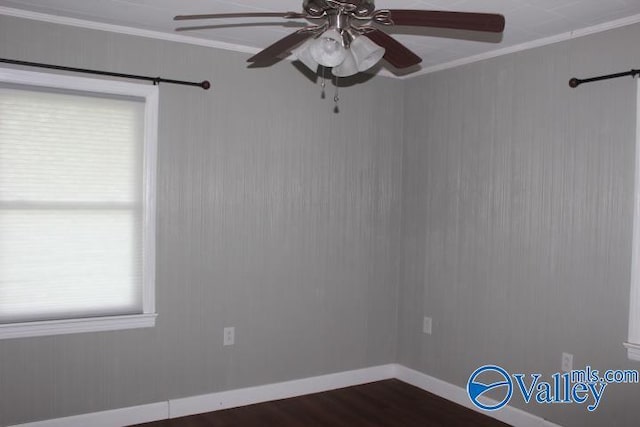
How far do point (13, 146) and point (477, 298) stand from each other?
2.98m

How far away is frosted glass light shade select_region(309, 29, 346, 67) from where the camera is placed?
1917mm

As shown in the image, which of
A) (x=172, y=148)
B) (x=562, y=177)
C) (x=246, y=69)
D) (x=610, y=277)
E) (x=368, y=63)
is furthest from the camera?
(x=246, y=69)

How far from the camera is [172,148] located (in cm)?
355

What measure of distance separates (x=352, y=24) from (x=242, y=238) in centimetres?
207

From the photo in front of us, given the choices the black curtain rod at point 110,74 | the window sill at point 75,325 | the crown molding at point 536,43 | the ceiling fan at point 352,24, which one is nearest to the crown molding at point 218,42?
the crown molding at point 536,43

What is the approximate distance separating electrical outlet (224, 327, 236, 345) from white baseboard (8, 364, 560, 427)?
0.32 metres

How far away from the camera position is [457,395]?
393cm

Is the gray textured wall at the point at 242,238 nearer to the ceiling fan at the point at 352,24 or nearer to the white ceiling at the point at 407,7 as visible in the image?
the white ceiling at the point at 407,7

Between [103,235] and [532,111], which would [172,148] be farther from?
[532,111]

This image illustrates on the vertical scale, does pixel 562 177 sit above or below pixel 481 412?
Answer: above

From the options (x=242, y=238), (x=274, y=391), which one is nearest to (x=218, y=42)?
(x=242, y=238)

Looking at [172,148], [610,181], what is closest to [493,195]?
[610,181]

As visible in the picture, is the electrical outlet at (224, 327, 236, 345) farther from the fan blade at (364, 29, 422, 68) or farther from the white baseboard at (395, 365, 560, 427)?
the fan blade at (364, 29, 422, 68)

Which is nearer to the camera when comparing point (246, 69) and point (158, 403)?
point (158, 403)
